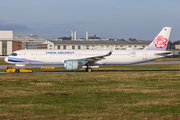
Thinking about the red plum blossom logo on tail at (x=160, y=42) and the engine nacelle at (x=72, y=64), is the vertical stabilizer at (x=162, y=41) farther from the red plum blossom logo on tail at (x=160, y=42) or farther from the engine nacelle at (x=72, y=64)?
the engine nacelle at (x=72, y=64)

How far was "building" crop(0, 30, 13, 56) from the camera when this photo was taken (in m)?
140

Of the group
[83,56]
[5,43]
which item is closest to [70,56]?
[83,56]

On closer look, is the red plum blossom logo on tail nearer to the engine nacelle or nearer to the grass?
the engine nacelle

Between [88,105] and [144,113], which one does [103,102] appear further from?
[144,113]

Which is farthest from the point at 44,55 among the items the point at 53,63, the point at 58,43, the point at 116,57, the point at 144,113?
the point at 58,43

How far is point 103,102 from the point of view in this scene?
16.0 metres

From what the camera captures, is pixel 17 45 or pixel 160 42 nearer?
pixel 160 42

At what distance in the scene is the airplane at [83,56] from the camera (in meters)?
40.4

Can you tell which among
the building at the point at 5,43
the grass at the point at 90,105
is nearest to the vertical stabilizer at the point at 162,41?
the grass at the point at 90,105

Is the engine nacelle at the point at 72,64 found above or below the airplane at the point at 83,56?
below

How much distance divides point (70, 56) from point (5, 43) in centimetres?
11070

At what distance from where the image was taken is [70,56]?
4131 centimetres

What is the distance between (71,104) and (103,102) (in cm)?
216

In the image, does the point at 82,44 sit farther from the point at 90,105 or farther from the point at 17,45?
the point at 90,105
